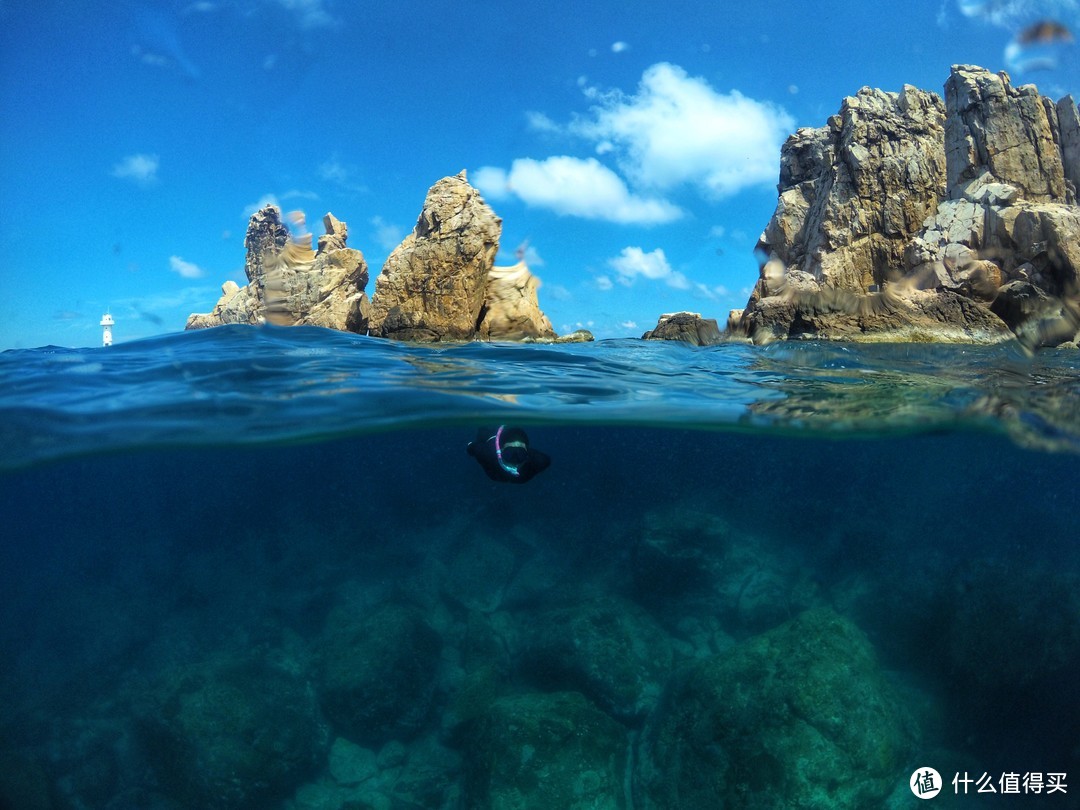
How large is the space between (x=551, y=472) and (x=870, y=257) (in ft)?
83.7

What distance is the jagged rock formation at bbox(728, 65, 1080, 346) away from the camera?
80.5 feet

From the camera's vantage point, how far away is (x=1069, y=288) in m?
26.3

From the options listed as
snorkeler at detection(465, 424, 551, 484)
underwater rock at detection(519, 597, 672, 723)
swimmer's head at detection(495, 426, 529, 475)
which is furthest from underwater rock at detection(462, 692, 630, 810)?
swimmer's head at detection(495, 426, 529, 475)

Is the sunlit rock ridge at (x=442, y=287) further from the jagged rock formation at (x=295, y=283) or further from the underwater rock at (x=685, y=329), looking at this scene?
the underwater rock at (x=685, y=329)

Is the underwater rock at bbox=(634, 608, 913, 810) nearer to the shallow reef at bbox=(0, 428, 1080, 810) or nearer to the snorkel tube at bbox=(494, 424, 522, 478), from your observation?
the shallow reef at bbox=(0, 428, 1080, 810)

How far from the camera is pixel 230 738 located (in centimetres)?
763

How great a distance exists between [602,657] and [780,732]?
8.30 feet

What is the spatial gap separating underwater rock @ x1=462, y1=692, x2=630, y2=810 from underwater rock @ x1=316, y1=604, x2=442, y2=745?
1514mm

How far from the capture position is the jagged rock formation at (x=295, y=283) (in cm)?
3180

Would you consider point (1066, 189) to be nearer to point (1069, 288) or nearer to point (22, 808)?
point (1069, 288)

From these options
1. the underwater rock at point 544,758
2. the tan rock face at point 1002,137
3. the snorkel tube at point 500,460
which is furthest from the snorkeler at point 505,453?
the tan rock face at point 1002,137

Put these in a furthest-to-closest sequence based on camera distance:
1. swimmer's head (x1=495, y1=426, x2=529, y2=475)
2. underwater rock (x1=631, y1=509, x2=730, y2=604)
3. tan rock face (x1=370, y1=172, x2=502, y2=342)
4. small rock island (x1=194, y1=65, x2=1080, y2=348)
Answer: tan rock face (x1=370, y1=172, x2=502, y2=342)
small rock island (x1=194, y1=65, x2=1080, y2=348)
underwater rock (x1=631, y1=509, x2=730, y2=604)
swimmer's head (x1=495, y1=426, x2=529, y2=475)

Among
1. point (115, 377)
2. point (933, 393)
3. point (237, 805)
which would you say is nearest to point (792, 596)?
point (933, 393)

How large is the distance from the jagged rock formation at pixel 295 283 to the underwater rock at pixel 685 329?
47.0 feet
